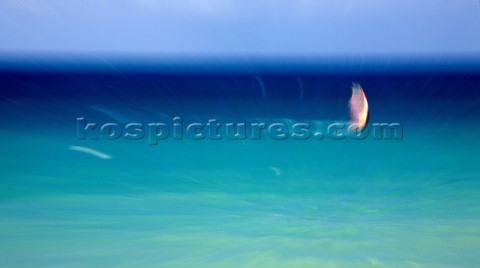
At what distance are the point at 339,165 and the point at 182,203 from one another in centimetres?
65

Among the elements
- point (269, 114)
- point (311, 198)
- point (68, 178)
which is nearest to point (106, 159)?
point (68, 178)

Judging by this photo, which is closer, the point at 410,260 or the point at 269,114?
the point at 410,260

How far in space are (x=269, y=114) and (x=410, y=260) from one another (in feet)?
2.52

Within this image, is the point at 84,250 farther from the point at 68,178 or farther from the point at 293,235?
the point at 293,235

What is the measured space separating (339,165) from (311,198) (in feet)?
0.61

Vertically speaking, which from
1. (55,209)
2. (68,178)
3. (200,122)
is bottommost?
(55,209)

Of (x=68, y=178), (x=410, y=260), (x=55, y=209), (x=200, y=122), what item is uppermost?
(x=200, y=122)

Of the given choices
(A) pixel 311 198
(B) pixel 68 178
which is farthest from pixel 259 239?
(B) pixel 68 178

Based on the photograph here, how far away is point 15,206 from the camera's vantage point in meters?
1.81

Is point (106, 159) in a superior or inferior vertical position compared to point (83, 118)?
inferior

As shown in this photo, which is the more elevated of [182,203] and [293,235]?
[182,203]

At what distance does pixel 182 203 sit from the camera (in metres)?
1.85

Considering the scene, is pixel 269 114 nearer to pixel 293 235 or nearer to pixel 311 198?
pixel 311 198

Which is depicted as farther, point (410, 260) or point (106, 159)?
point (106, 159)
